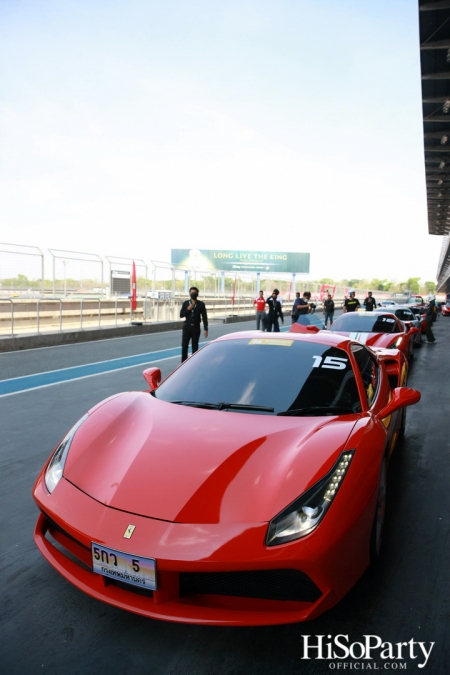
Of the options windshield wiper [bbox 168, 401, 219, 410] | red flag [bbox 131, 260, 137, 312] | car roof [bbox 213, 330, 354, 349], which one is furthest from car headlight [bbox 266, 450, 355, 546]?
red flag [bbox 131, 260, 137, 312]

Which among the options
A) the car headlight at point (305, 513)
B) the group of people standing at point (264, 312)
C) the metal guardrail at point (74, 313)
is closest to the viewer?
the car headlight at point (305, 513)

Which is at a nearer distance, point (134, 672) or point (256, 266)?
point (134, 672)

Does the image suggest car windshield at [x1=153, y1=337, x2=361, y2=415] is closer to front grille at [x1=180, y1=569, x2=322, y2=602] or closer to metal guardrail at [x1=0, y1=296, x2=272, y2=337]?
front grille at [x1=180, y1=569, x2=322, y2=602]

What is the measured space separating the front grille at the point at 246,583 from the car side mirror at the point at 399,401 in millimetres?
1545

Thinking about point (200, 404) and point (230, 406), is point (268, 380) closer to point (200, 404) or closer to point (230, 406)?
point (230, 406)

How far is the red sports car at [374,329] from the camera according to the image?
9805mm

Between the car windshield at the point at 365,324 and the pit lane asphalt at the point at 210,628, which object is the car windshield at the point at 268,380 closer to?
the pit lane asphalt at the point at 210,628

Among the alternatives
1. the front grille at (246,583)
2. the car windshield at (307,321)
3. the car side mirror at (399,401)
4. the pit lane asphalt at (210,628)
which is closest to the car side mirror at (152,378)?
the pit lane asphalt at (210,628)

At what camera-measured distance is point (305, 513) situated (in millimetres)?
2400

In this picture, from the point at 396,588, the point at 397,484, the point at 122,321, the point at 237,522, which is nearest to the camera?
the point at 237,522

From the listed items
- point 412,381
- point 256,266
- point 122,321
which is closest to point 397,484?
point 412,381

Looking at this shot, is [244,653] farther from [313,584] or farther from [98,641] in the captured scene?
[98,641]

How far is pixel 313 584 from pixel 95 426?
1630 mm

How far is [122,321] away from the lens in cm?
2253
